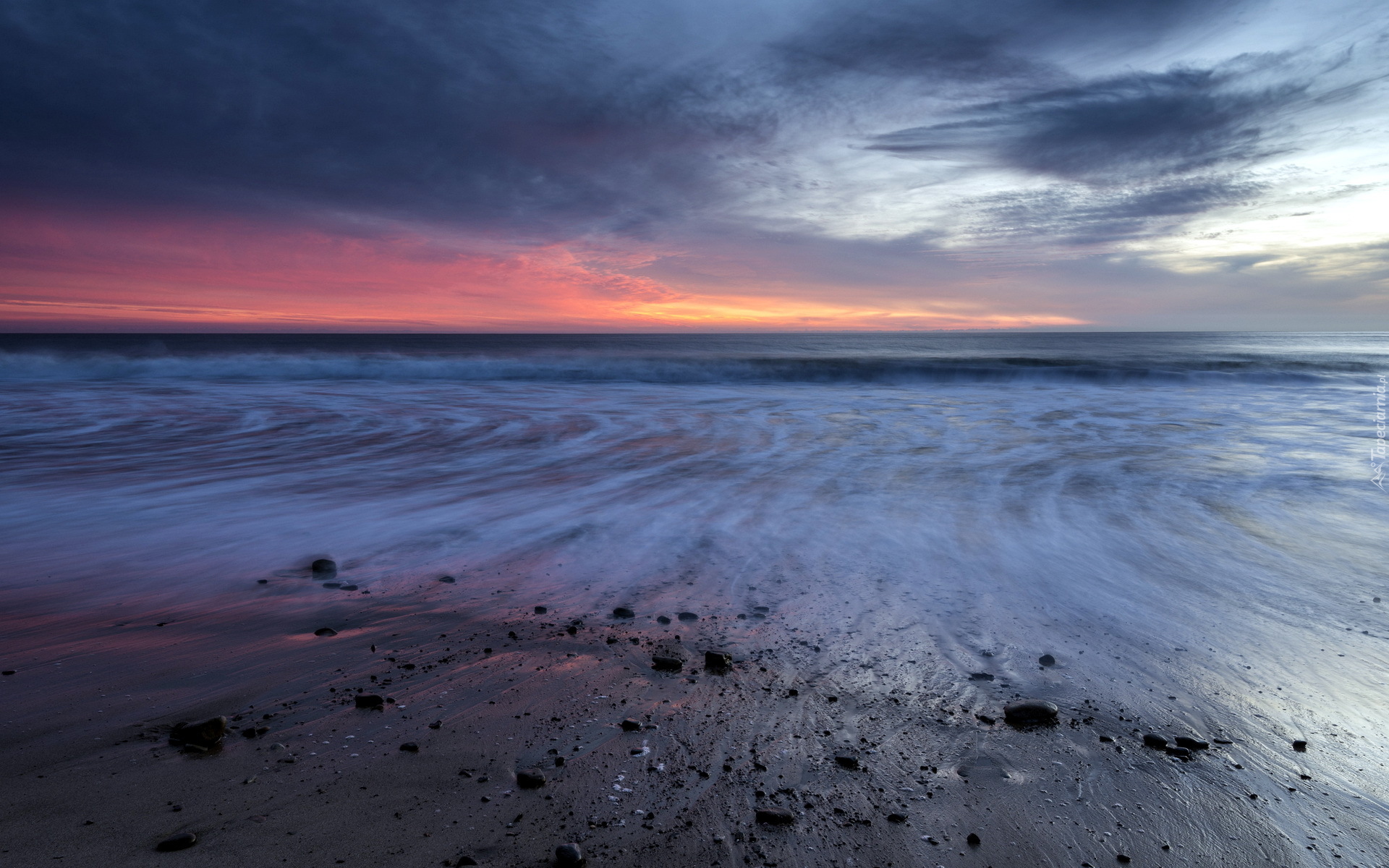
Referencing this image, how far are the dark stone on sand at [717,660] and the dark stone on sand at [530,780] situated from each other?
0.96 meters

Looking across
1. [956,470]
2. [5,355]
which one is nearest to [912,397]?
[956,470]

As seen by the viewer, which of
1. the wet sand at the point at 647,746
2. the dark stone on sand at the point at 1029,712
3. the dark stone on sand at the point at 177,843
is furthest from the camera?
the dark stone on sand at the point at 1029,712

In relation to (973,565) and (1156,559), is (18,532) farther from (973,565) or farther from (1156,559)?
(1156,559)

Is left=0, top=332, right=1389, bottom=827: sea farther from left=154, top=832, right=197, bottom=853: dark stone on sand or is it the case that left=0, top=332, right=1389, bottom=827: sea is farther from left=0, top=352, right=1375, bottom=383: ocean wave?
left=0, top=352, right=1375, bottom=383: ocean wave

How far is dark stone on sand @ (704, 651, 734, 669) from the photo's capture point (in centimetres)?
280

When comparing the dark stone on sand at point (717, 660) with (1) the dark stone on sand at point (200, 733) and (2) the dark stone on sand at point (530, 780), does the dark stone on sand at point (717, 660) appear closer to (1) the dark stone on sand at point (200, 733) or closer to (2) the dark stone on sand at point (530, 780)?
(2) the dark stone on sand at point (530, 780)

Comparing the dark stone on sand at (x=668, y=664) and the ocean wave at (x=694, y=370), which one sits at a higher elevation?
the dark stone on sand at (x=668, y=664)

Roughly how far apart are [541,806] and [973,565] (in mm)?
3319

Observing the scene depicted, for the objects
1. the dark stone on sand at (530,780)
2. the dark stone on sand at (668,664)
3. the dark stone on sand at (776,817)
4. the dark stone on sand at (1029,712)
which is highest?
the dark stone on sand at (530,780)

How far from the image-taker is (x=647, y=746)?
220 cm

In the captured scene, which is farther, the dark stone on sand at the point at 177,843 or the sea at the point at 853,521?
the sea at the point at 853,521

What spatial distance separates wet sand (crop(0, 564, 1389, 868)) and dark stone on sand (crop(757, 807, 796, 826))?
0.05ft

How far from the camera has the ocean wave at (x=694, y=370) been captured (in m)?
24.0

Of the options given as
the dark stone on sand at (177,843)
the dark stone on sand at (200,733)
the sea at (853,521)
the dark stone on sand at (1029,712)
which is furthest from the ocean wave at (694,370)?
the dark stone on sand at (177,843)
